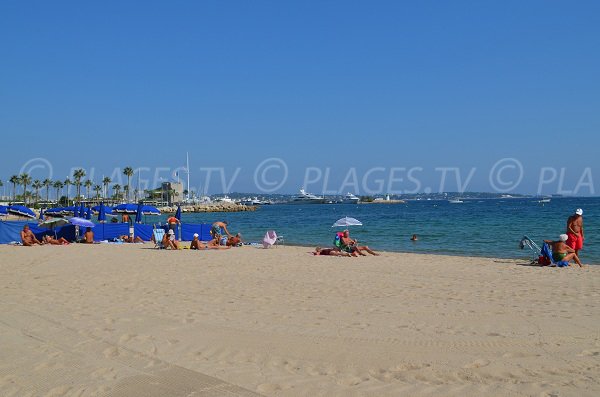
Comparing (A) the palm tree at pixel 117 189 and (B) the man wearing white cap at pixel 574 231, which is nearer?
(B) the man wearing white cap at pixel 574 231

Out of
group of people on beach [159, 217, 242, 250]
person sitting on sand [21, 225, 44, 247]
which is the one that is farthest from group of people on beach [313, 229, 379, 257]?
person sitting on sand [21, 225, 44, 247]

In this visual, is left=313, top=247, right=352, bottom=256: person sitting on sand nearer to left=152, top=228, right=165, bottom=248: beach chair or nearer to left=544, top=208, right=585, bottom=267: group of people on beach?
left=152, top=228, right=165, bottom=248: beach chair

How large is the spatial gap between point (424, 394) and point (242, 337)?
245 centimetres

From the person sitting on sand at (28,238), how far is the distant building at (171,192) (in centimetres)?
12572

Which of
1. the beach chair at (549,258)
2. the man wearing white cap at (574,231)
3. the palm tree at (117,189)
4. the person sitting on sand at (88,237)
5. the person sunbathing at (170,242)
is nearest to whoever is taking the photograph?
the beach chair at (549,258)

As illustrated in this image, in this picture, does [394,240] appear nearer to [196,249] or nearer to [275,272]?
[196,249]

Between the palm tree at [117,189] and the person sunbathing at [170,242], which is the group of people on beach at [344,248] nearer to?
the person sunbathing at [170,242]

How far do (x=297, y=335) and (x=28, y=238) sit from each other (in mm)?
19295

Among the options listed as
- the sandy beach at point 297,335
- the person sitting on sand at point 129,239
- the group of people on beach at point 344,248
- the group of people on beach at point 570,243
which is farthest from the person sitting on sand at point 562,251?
the person sitting on sand at point 129,239

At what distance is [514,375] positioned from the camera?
4785mm

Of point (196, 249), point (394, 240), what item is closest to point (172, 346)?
point (196, 249)

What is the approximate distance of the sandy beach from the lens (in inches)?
180

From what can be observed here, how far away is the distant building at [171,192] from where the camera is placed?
14912 cm

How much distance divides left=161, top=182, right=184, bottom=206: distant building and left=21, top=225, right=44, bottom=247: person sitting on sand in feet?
412
